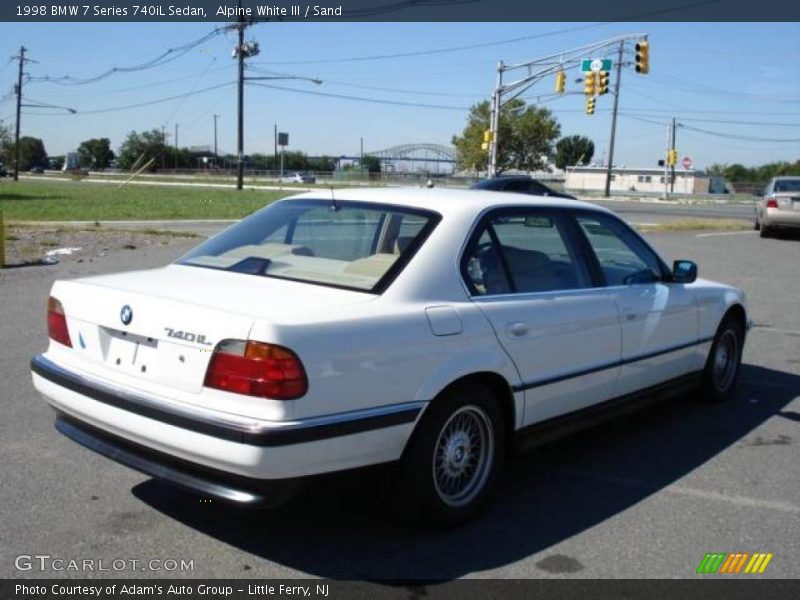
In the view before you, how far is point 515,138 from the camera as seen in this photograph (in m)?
Result: 74.4

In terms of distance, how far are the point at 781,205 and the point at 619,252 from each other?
56.9ft

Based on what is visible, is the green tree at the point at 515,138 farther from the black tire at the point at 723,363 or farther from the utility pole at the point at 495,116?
the black tire at the point at 723,363

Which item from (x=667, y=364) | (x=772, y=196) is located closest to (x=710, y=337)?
(x=667, y=364)

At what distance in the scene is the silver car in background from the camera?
20.5m

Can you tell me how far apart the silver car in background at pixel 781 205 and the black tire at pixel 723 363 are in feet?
51.9

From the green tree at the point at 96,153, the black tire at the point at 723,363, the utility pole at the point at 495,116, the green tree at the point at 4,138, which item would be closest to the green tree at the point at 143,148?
the green tree at the point at 96,153

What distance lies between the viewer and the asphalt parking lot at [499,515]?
11.6 feet

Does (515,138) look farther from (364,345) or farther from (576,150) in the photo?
(576,150)

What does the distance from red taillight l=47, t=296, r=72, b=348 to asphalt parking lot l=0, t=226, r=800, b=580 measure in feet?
2.52

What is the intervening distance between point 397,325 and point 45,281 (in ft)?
28.3

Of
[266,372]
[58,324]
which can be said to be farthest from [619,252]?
[58,324]

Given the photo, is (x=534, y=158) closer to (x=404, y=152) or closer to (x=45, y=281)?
(x=45, y=281)

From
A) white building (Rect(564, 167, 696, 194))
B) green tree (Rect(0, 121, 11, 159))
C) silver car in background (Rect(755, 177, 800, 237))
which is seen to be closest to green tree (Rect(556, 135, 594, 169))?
white building (Rect(564, 167, 696, 194))

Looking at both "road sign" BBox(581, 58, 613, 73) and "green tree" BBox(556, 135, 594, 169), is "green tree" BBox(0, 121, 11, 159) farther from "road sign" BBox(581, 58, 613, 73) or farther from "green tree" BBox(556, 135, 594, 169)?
"green tree" BBox(556, 135, 594, 169)
